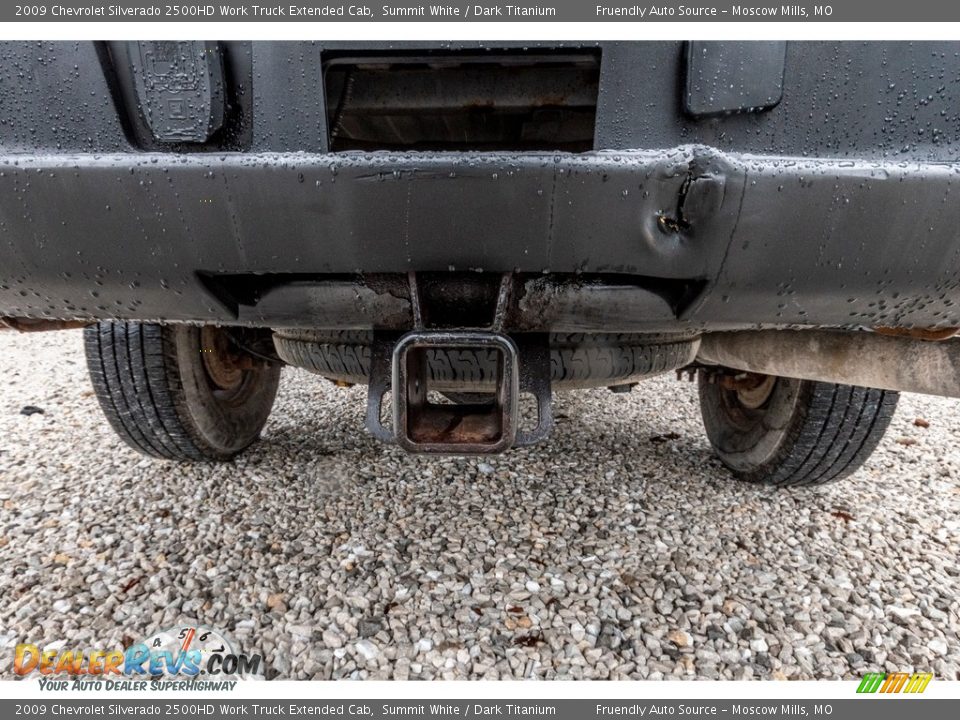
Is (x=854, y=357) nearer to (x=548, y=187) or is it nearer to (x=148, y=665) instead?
(x=548, y=187)

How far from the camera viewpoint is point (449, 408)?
0.97 meters

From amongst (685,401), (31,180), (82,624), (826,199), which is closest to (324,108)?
(31,180)

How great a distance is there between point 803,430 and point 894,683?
723 millimetres

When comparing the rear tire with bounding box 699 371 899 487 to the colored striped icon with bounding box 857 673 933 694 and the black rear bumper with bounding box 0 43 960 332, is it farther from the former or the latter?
the black rear bumper with bounding box 0 43 960 332

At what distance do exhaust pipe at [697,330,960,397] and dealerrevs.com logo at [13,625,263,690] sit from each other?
1.19m

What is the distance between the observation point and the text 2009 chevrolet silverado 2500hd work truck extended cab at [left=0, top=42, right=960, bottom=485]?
0.65 metres

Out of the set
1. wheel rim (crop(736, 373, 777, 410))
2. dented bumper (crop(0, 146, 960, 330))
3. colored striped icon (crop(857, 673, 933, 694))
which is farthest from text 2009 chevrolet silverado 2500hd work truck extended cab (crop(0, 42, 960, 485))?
wheel rim (crop(736, 373, 777, 410))

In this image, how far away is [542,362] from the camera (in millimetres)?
927

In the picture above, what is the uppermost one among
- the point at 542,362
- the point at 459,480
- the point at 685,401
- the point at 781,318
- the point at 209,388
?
the point at 781,318

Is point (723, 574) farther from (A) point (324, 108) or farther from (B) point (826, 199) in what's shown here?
(A) point (324, 108)

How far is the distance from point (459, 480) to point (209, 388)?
0.88 metres

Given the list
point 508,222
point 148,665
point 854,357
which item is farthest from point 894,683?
point 148,665

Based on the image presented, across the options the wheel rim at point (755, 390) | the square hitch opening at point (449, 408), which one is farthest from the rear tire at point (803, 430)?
the square hitch opening at point (449, 408)

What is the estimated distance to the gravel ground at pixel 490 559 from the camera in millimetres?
1036
